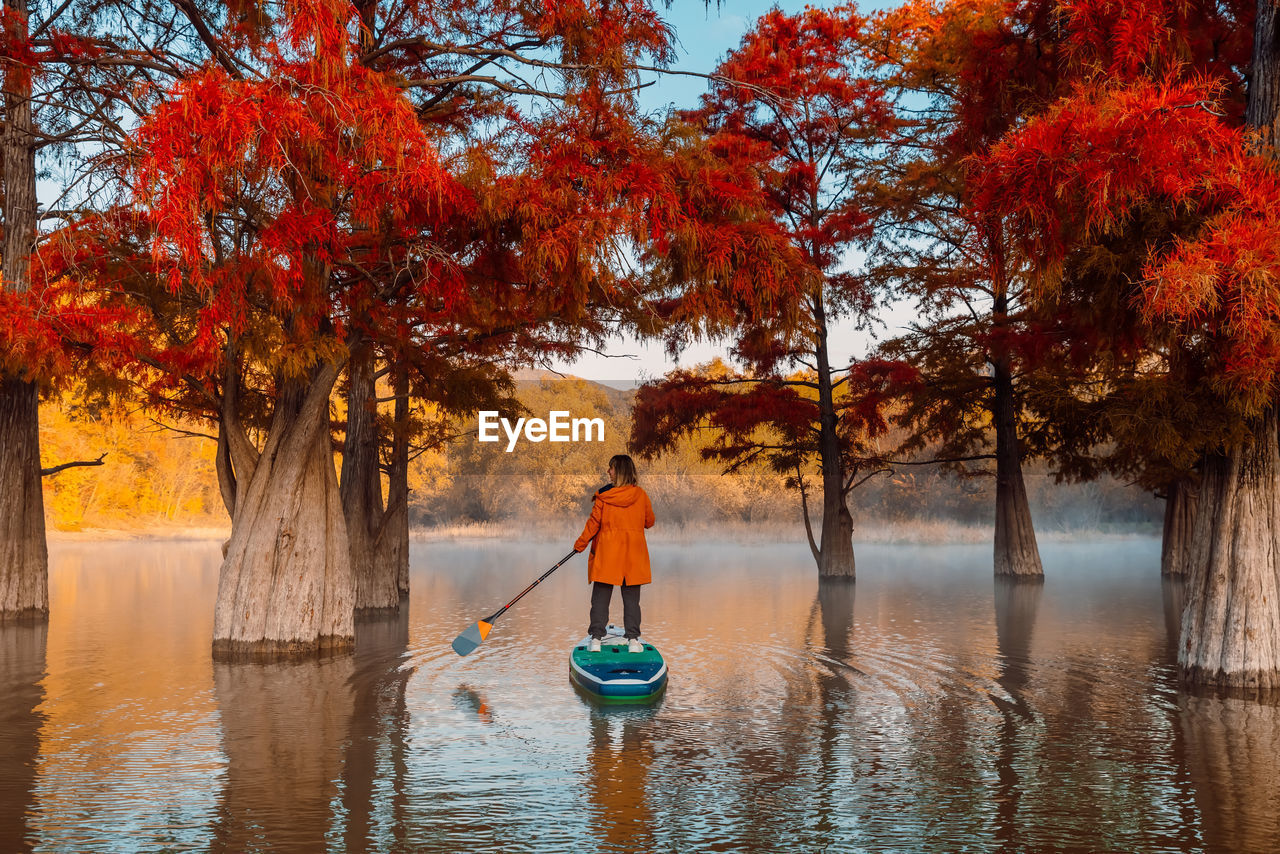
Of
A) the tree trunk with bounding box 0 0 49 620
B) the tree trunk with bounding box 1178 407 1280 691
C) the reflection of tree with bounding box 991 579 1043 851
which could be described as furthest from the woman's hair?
the tree trunk with bounding box 0 0 49 620

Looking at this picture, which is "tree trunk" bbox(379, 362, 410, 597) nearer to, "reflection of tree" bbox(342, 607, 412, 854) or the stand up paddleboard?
"reflection of tree" bbox(342, 607, 412, 854)

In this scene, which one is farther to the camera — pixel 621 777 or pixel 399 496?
pixel 399 496

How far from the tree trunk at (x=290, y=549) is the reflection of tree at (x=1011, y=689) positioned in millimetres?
8096

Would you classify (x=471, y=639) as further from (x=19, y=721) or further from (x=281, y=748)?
(x=19, y=721)

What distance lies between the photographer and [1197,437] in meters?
11.9

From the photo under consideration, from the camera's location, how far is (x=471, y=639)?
14.0 meters

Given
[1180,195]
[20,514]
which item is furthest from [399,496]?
[1180,195]

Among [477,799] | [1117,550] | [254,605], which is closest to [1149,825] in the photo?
[477,799]

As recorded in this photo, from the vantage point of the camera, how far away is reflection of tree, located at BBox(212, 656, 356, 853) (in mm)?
6859

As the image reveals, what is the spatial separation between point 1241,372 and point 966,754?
16.2ft

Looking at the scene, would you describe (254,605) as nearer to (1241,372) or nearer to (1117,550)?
(1241,372)

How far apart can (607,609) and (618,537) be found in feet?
2.64

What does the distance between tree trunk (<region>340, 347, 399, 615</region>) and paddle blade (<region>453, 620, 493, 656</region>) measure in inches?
232

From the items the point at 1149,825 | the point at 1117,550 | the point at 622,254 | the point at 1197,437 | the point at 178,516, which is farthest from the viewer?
the point at 178,516
